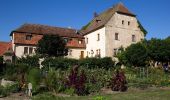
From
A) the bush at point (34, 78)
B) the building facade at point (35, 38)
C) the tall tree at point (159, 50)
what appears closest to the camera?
the bush at point (34, 78)

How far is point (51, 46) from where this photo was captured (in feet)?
139

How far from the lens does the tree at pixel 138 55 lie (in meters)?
39.3

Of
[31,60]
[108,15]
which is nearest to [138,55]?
[108,15]

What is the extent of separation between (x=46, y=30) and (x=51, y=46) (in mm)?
9650

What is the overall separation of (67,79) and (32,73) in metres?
2.72

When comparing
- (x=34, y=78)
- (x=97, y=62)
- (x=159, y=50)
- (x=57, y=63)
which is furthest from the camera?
(x=97, y=62)

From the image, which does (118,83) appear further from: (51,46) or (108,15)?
(108,15)

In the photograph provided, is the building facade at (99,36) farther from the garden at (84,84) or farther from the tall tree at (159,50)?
the garden at (84,84)

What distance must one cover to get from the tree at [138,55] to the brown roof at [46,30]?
1436 cm

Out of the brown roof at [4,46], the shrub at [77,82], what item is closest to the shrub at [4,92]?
the shrub at [77,82]

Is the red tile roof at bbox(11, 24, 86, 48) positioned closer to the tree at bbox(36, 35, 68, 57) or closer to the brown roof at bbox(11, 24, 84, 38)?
the brown roof at bbox(11, 24, 84, 38)

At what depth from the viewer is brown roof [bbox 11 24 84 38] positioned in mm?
48450

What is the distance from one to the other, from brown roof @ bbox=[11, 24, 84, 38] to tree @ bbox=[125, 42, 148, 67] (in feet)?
47.1

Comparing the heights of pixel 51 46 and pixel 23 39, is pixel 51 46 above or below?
below
